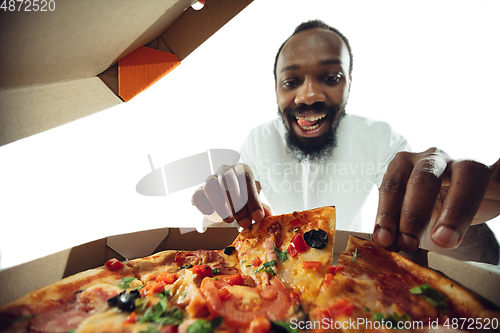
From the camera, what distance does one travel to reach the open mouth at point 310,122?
2743 mm

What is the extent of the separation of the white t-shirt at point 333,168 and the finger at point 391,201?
1498mm

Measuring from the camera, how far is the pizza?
3.16 feet

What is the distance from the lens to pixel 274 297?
108 centimetres

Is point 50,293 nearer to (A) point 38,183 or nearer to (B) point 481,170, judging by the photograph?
(A) point 38,183

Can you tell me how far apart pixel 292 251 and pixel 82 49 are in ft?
4.02

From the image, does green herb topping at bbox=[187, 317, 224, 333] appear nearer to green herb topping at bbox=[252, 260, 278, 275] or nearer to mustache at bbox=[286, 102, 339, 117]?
green herb topping at bbox=[252, 260, 278, 275]

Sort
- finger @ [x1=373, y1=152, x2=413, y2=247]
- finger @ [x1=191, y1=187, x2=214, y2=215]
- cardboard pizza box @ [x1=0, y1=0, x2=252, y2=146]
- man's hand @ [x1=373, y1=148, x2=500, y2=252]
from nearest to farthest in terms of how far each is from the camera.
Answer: cardboard pizza box @ [x1=0, y1=0, x2=252, y2=146]
man's hand @ [x1=373, y1=148, x2=500, y2=252]
finger @ [x1=373, y1=152, x2=413, y2=247]
finger @ [x1=191, y1=187, x2=214, y2=215]

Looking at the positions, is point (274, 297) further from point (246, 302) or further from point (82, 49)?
point (82, 49)

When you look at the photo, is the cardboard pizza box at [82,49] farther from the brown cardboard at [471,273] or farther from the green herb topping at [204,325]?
the brown cardboard at [471,273]

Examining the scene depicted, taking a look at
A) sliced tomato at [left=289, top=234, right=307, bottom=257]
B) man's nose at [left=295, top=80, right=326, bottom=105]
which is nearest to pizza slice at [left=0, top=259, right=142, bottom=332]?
sliced tomato at [left=289, top=234, right=307, bottom=257]

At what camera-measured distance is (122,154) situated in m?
1.60

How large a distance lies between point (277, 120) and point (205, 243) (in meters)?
1.97

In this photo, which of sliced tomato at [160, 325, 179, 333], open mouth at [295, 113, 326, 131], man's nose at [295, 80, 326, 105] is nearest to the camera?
sliced tomato at [160, 325, 179, 333]

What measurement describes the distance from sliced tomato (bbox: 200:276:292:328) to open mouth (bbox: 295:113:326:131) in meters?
1.94
